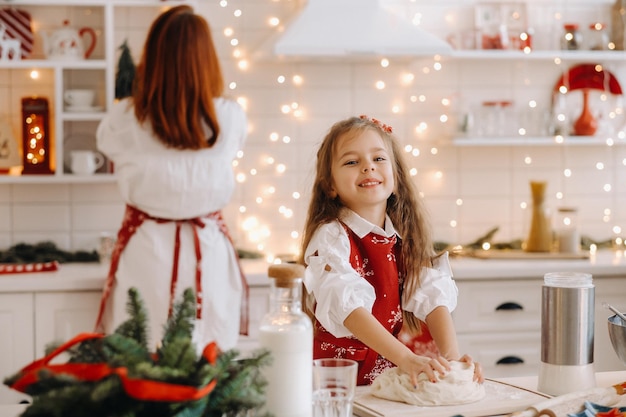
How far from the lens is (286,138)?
12.2 feet

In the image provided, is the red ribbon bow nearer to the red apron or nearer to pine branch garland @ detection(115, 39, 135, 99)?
the red apron

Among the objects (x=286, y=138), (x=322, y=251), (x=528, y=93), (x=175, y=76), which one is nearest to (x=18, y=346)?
(x=175, y=76)

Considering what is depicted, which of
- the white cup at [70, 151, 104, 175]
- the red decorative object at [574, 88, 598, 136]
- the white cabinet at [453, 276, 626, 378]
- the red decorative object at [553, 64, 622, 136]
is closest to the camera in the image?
the white cabinet at [453, 276, 626, 378]

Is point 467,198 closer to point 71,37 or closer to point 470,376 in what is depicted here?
point 71,37

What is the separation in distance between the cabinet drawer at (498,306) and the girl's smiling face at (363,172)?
138cm

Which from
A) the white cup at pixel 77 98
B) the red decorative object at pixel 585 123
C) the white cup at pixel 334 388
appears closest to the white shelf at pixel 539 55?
the red decorative object at pixel 585 123

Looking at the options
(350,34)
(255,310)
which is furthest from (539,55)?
(255,310)

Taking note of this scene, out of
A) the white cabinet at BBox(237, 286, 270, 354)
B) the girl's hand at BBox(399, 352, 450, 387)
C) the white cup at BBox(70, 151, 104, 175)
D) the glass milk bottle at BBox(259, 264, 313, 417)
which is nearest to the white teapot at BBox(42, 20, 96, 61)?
the white cup at BBox(70, 151, 104, 175)

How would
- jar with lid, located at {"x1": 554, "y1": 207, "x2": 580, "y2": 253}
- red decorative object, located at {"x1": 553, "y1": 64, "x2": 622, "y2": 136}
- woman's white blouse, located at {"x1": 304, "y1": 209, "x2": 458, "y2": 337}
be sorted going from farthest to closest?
1. red decorative object, located at {"x1": 553, "y1": 64, "x2": 622, "y2": 136}
2. jar with lid, located at {"x1": 554, "y1": 207, "x2": 580, "y2": 253}
3. woman's white blouse, located at {"x1": 304, "y1": 209, "x2": 458, "y2": 337}

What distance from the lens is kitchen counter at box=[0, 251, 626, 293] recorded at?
303 cm

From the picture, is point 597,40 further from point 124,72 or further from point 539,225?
point 124,72

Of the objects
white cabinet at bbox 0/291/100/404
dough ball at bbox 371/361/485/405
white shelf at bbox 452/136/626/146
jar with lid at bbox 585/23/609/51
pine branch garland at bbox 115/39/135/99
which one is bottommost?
white cabinet at bbox 0/291/100/404

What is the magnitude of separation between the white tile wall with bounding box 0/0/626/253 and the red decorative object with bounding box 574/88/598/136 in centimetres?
11

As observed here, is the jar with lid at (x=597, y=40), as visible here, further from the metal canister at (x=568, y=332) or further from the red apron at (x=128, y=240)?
the metal canister at (x=568, y=332)
